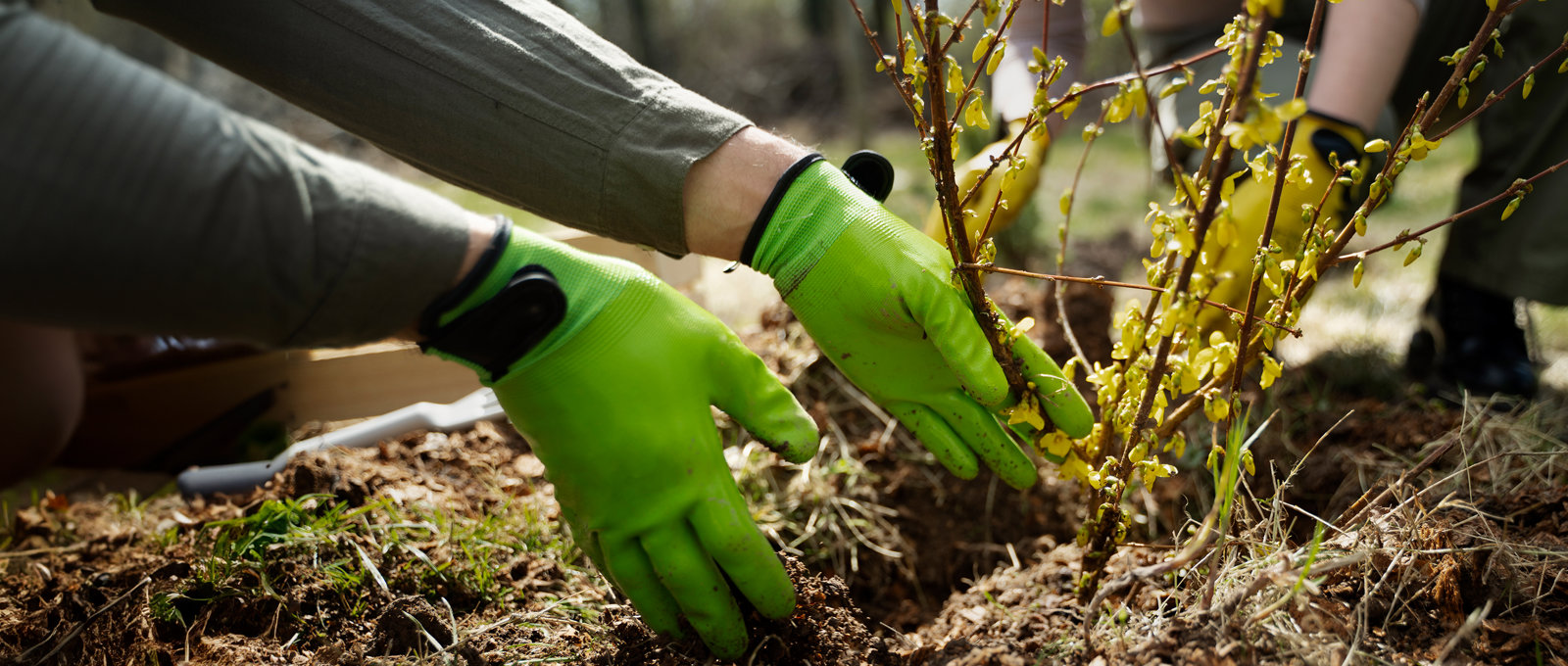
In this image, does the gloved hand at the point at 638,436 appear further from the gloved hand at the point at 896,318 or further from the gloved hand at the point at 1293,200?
the gloved hand at the point at 1293,200

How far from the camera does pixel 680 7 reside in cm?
1127

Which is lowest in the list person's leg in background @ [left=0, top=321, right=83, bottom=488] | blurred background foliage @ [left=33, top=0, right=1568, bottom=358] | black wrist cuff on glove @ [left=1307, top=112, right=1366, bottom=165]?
person's leg in background @ [left=0, top=321, right=83, bottom=488]

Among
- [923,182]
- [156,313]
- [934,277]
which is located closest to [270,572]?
[156,313]

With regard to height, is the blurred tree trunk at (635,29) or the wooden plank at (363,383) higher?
the blurred tree trunk at (635,29)

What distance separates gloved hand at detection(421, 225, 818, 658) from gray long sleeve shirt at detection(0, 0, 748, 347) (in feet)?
0.45

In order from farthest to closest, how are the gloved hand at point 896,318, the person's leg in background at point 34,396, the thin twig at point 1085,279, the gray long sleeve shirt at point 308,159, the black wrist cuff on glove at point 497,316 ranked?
1. the person's leg in background at point 34,396
2. the gloved hand at point 896,318
3. the black wrist cuff on glove at point 497,316
4. the thin twig at point 1085,279
5. the gray long sleeve shirt at point 308,159

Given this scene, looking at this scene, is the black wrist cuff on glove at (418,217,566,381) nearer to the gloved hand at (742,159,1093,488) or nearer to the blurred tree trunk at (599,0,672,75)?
the gloved hand at (742,159,1093,488)

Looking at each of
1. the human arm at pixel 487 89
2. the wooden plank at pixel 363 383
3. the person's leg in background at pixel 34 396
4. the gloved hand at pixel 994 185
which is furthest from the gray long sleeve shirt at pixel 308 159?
the person's leg in background at pixel 34 396

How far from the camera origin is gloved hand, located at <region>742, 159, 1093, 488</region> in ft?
4.56

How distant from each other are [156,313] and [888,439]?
1.51 m

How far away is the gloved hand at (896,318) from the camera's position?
4.56 ft

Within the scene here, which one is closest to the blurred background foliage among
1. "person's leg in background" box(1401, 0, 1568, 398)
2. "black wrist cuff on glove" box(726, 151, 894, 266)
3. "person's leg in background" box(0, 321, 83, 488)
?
"person's leg in background" box(1401, 0, 1568, 398)

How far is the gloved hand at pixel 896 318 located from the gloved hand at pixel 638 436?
0.19 meters

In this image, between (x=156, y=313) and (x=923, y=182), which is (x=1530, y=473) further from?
(x=923, y=182)
